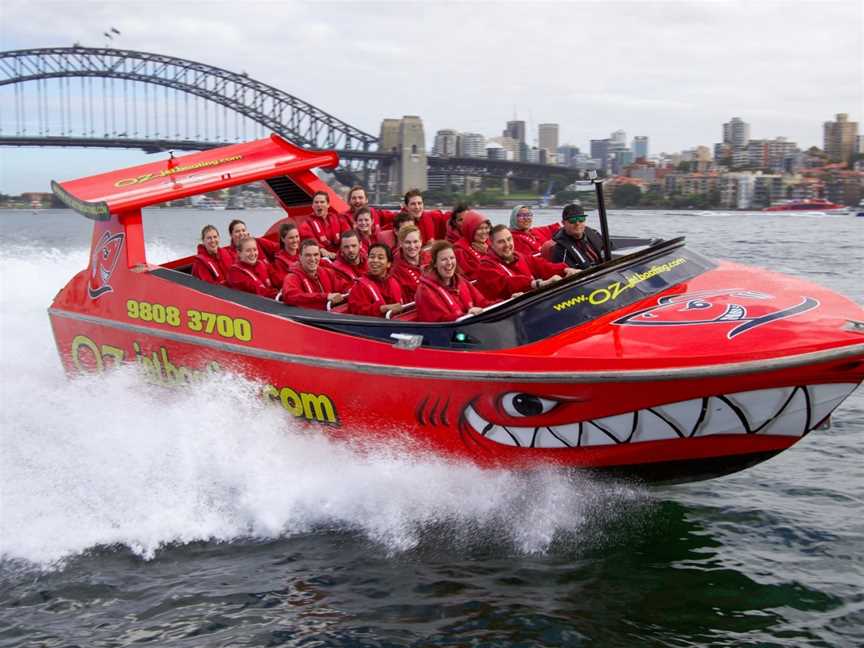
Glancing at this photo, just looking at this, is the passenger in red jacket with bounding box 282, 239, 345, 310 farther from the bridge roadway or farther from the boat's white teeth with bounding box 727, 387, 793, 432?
the bridge roadway

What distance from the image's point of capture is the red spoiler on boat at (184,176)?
7.69m

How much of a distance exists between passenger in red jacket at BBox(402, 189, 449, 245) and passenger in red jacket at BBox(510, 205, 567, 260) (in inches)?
25.4

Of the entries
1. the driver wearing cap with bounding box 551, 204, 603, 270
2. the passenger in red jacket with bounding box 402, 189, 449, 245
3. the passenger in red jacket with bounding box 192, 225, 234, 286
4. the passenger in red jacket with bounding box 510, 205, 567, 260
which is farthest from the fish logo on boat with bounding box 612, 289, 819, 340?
the passenger in red jacket with bounding box 192, 225, 234, 286

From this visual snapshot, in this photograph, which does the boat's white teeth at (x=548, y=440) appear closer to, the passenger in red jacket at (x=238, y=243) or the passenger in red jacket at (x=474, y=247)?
the passenger in red jacket at (x=474, y=247)

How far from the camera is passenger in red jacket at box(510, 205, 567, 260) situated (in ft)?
26.2

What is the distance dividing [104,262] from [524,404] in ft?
14.2

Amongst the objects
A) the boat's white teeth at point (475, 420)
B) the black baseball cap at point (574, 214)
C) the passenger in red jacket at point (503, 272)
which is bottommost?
the boat's white teeth at point (475, 420)

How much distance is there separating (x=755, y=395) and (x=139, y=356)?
4833 millimetres

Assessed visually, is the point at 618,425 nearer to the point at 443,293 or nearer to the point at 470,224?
the point at 443,293

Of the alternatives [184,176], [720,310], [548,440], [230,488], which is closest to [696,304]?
[720,310]

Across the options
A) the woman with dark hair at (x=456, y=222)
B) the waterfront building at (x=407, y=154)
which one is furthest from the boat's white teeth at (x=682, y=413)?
the waterfront building at (x=407, y=154)

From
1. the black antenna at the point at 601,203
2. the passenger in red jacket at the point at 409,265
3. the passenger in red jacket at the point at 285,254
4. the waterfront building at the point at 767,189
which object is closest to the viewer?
the black antenna at the point at 601,203

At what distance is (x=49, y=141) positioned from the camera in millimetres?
41125

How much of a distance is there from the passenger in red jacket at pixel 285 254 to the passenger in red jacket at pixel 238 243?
23cm
